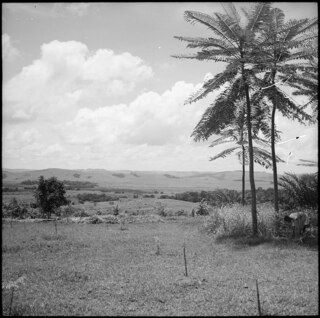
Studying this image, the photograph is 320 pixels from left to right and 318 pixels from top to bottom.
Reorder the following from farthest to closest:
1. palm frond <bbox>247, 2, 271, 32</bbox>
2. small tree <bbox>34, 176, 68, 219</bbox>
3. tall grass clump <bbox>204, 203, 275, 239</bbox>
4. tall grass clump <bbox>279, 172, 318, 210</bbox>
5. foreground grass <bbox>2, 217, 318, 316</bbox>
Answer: small tree <bbox>34, 176, 68, 219</bbox>
tall grass clump <bbox>204, 203, 275, 239</bbox>
tall grass clump <bbox>279, 172, 318, 210</bbox>
palm frond <bbox>247, 2, 271, 32</bbox>
foreground grass <bbox>2, 217, 318, 316</bbox>

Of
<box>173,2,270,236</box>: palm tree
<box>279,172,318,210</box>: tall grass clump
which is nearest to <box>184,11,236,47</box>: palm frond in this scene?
<box>173,2,270,236</box>: palm tree

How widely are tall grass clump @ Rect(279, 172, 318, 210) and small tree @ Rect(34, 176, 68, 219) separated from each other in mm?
22553

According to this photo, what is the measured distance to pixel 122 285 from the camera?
9.52 m

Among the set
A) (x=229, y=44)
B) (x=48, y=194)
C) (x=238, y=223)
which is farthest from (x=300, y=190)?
(x=48, y=194)

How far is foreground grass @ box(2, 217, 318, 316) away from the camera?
25.2 feet

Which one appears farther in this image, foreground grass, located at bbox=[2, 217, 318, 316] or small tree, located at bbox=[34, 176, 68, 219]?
small tree, located at bbox=[34, 176, 68, 219]

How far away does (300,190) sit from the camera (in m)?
16.1

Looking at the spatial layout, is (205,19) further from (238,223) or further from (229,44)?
(238,223)

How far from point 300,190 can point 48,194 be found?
24.3 m

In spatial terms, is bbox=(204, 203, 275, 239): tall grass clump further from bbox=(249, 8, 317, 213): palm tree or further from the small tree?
the small tree

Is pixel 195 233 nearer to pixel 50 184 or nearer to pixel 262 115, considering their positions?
pixel 262 115

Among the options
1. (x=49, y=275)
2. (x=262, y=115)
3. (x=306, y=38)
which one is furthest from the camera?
(x=262, y=115)

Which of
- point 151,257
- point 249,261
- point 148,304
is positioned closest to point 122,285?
point 148,304

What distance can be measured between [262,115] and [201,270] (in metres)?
11.4
